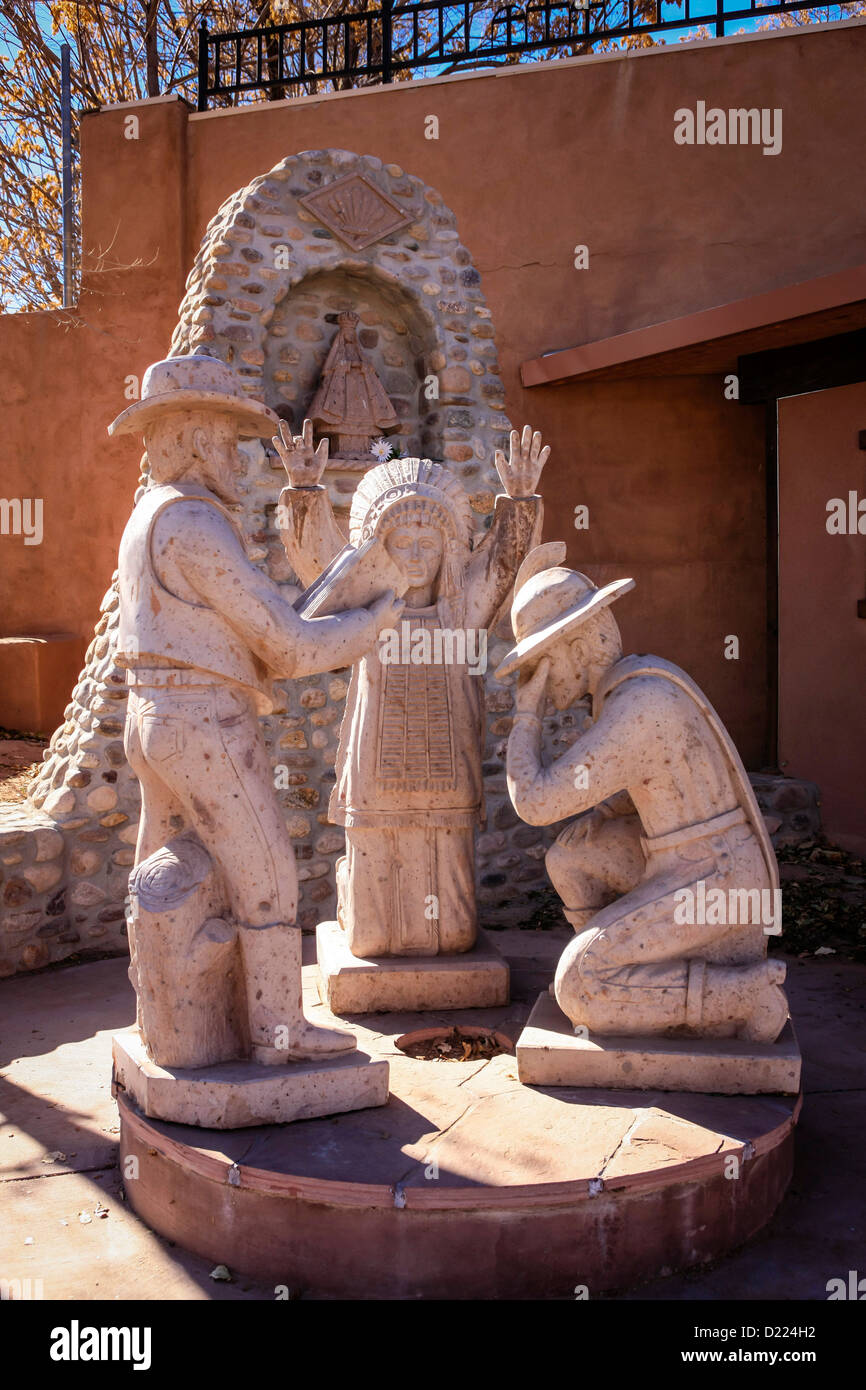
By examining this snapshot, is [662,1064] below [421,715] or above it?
below

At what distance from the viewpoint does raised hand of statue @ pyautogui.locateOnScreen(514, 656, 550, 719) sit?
12.1 ft

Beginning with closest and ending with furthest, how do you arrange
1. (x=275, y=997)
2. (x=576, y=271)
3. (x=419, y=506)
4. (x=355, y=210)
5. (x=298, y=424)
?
1. (x=275, y=997)
2. (x=419, y=506)
3. (x=355, y=210)
4. (x=298, y=424)
5. (x=576, y=271)

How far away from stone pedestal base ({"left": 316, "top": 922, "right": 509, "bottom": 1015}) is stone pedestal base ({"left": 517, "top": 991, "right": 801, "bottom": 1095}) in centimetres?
69

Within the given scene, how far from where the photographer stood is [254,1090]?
327 cm

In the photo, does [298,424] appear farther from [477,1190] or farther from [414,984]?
[477,1190]

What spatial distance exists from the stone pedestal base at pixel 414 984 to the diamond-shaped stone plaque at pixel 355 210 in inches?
181

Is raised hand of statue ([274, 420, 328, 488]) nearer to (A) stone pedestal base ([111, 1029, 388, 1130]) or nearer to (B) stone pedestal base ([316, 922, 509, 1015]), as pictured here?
(B) stone pedestal base ([316, 922, 509, 1015])

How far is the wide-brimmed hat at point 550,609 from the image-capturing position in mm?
3580

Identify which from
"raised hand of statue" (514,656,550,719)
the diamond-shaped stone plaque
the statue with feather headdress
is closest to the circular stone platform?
the statue with feather headdress

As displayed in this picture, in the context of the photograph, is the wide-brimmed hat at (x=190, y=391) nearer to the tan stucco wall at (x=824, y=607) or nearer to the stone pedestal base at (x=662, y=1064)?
the stone pedestal base at (x=662, y=1064)

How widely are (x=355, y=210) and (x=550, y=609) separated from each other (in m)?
4.34

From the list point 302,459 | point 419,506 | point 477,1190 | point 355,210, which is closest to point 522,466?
point 419,506
